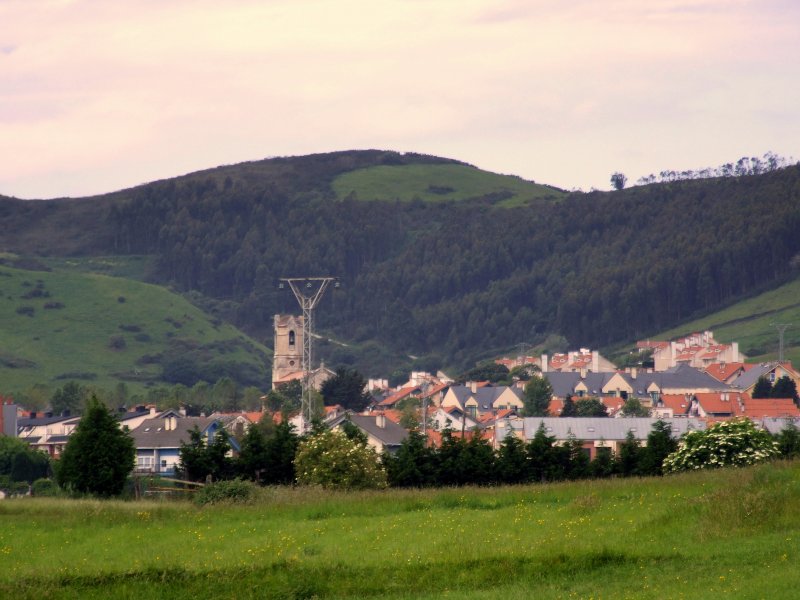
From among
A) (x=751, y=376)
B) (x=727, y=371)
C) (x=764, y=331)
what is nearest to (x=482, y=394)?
(x=751, y=376)

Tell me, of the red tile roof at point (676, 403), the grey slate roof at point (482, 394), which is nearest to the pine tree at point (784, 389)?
the red tile roof at point (676, 403)

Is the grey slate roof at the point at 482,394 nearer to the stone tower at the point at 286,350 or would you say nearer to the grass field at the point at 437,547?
the stone tower at the point at 286,350

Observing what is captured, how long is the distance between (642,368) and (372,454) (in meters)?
131

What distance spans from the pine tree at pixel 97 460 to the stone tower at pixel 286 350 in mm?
148713

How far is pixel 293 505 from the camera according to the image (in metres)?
29.0

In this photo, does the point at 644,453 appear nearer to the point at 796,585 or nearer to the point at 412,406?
the point at 796,585

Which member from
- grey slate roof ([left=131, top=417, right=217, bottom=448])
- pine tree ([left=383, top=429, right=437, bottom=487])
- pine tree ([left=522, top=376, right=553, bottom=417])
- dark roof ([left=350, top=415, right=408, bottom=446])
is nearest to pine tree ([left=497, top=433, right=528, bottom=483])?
pine tree ([left=383, top=429, right=437, bottom=487])

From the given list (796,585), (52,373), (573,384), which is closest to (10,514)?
(796,585)

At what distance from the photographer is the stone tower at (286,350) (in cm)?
18638

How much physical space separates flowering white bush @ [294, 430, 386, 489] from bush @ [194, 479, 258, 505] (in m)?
7.21

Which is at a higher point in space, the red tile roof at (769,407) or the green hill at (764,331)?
the green hill at (764,331)

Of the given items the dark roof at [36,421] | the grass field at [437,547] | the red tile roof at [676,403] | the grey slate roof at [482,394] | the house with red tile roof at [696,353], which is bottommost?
the grass field at [437,547]

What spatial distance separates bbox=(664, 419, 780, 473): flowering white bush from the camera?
3522 centimetres

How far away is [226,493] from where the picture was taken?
31406 mm
